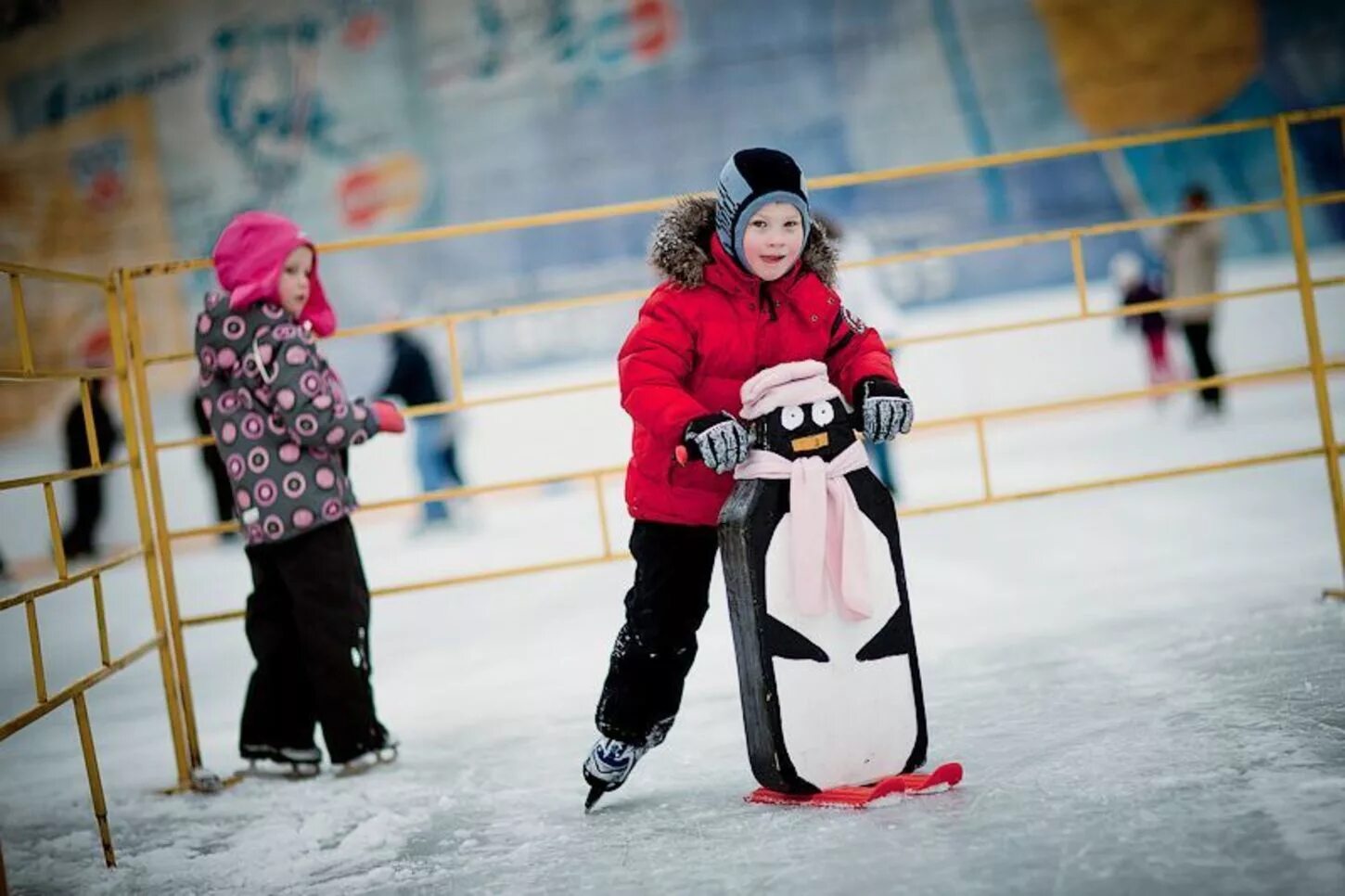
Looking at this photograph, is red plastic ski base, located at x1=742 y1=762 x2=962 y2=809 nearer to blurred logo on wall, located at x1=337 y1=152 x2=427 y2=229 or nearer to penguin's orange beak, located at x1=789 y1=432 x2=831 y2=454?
→ penguin's orange beak, located at x1=789 y1=432 x2=831 y2=454

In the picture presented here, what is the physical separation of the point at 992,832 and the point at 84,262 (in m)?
9.19

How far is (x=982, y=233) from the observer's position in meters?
9.53

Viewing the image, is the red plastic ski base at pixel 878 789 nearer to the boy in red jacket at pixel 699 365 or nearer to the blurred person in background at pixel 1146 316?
the boy in red jacket at pixel 699 365

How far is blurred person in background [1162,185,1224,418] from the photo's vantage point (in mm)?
8023

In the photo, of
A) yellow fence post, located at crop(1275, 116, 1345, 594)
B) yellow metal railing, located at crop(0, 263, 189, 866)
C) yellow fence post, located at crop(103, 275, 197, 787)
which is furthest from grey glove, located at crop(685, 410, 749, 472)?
yellow fence post, located at crop(1275, 116, 1345, 594)

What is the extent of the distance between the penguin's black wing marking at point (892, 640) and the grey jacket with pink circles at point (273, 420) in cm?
117

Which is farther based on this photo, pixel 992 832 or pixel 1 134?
pixel 1 134

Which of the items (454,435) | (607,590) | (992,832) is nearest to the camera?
(992,832)

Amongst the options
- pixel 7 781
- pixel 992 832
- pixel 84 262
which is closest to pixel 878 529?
pixel 992 832

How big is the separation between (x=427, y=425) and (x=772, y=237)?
6.06 metres

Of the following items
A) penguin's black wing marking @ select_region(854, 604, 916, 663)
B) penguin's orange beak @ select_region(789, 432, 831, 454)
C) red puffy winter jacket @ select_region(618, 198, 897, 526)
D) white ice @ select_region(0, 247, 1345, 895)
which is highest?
red puffy winter jacket @ select_region(618, 198, 897, 526)

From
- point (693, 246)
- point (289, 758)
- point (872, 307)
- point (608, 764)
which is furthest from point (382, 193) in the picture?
point (608, 764)

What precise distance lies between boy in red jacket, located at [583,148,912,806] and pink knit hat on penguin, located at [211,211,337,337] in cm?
90

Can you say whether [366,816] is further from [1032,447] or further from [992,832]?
[1032,447]
